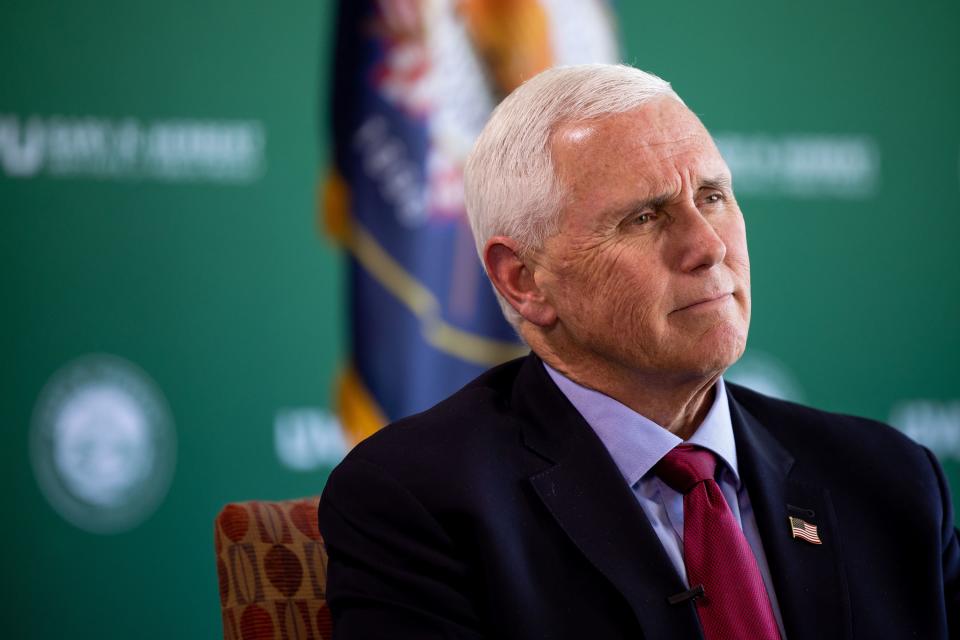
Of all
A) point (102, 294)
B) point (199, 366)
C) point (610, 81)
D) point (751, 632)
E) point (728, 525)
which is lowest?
point (751, 632)

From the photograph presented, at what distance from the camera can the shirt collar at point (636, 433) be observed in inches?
69.5

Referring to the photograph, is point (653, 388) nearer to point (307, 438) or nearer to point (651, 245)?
point (651, 245)

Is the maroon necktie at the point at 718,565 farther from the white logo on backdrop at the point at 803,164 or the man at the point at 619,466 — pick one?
the white logo on backdrop at the point at 803,164

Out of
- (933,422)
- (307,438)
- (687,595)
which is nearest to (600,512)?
(687,595)

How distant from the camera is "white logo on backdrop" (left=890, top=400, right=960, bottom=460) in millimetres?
4168

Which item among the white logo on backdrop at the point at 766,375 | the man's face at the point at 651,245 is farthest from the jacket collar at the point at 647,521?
the white logo on backdrop at the point at 766,375

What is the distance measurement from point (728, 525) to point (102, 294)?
2132 mm

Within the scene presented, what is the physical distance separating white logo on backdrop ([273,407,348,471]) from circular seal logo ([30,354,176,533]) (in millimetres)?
321

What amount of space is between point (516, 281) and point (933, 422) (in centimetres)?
280

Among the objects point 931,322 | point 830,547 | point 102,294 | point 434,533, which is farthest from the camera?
point 931,322

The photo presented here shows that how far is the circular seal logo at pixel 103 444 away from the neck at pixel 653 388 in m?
1.76

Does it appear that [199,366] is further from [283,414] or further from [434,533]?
[434,533]

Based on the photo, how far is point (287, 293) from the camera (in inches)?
136

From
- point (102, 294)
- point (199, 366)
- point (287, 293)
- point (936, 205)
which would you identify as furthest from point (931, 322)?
point (102, 294)
